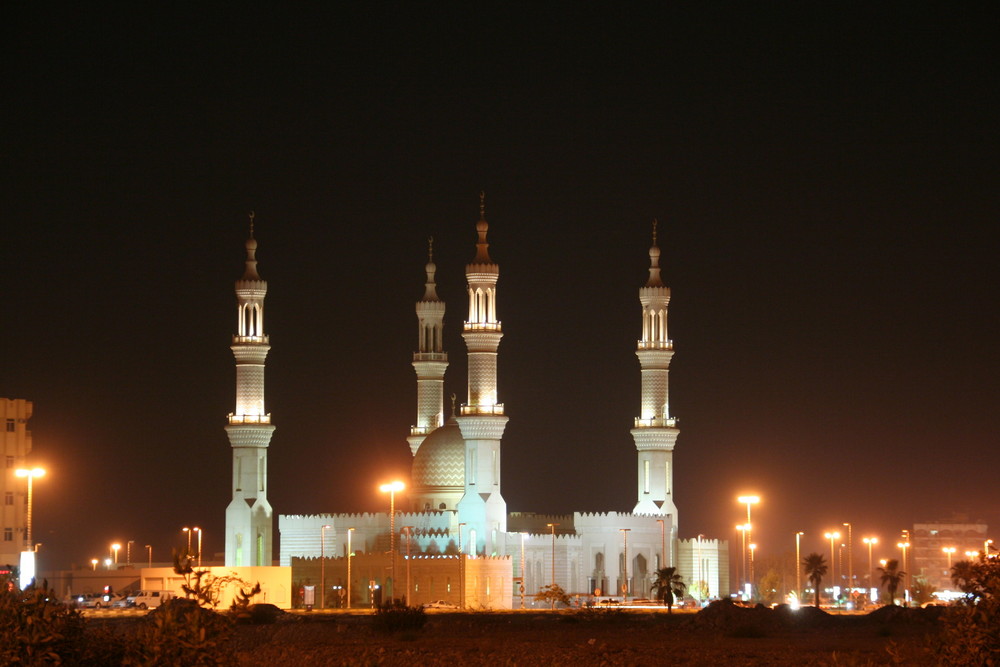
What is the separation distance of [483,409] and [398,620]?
30.1 m

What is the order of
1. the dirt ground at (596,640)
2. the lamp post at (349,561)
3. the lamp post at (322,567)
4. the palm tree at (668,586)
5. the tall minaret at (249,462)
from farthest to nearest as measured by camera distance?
1. the tall minaret at (249,462)
2. the lamp post at (322,567)
3. the palm tree at (668,586)
4. the lamp post at (349,561)
5. the dirt ground at (596,640)

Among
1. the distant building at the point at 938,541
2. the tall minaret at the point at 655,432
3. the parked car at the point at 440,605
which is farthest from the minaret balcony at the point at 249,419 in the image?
the distant building at the point at 938,541

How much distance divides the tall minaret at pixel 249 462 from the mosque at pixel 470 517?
0.07 m

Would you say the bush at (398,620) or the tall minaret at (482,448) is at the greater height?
the tall minaret at (482,448)

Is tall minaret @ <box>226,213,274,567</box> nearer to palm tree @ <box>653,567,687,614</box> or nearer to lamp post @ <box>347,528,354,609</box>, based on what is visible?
lamp post @ <box>347,528,354,609</box>

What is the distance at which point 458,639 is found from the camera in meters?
46.0

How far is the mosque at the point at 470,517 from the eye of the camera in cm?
7856

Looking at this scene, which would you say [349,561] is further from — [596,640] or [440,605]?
[596,640]

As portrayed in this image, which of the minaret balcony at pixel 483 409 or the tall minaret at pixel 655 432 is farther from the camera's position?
the tall minaret at pixel 655 432

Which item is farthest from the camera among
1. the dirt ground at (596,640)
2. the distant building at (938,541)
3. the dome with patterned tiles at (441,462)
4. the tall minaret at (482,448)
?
the distant building at (938,541)

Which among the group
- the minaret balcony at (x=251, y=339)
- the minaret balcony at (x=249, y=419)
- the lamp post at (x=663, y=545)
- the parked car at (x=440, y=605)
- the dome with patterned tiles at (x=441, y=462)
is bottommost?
the parked car at (x=440, y=605)

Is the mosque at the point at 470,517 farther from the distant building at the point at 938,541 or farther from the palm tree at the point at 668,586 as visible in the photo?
the distant building at the point at 938,541

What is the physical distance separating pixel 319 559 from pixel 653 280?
75.0ft

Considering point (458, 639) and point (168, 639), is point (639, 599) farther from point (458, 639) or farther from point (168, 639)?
point (168, 639)
